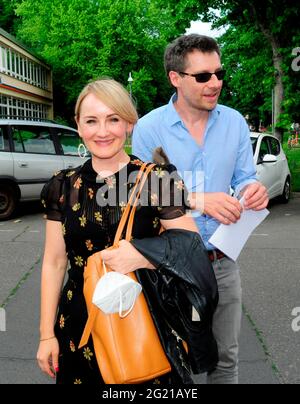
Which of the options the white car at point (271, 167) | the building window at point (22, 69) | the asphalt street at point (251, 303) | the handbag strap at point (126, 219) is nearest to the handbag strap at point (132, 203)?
the handbag strap at point (126, 219)

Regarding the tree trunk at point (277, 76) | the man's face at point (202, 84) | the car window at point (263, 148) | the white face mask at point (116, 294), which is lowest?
the white face mask at point (116, 294)

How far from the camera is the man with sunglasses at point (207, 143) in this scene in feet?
7.20

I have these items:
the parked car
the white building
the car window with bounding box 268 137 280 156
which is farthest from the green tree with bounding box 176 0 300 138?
the white building

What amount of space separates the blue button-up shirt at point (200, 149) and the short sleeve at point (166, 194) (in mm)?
446

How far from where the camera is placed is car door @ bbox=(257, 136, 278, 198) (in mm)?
10008

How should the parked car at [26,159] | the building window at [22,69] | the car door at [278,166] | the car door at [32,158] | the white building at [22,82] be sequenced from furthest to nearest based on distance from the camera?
the building window at [22,69] < the white building at [22,82] < the car door at [278,166] < the car door at [32,158] < the parked car at [26,159]

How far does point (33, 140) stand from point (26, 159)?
465 millimetres

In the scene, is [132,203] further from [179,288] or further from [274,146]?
[274,146]

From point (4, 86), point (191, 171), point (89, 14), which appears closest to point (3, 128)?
point (191, 171)

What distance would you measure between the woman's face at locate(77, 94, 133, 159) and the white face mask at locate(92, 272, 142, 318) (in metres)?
0.50

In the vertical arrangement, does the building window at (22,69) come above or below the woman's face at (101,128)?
above

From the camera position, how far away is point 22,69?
131ft

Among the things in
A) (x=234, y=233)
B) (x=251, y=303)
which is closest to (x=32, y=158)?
(x=251, y=303)

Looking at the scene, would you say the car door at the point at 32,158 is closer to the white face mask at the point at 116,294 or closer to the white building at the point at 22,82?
the white face mask at the point at 116,294
